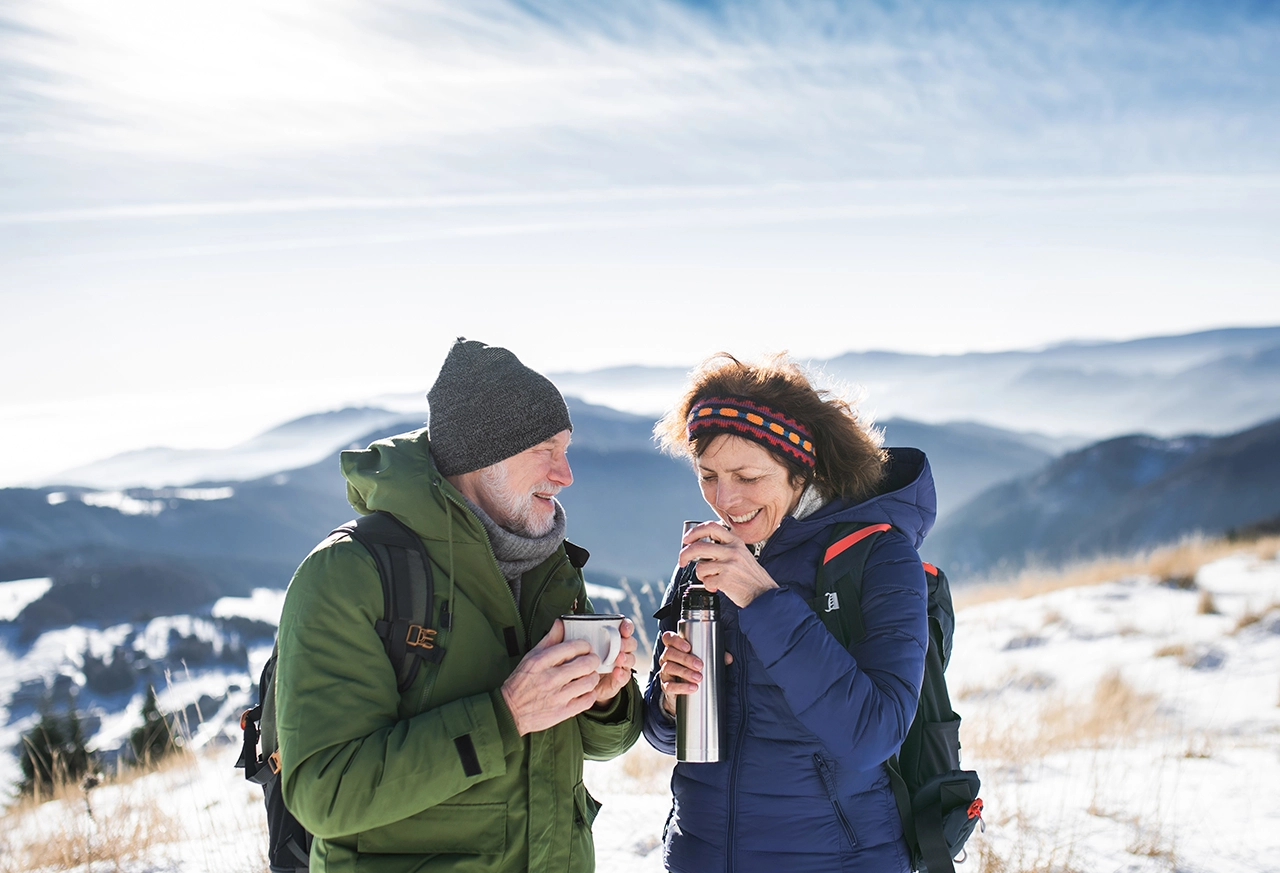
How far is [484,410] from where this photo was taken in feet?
9.36

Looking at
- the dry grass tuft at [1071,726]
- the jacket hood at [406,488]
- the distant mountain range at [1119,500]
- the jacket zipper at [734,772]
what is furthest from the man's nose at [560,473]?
the distant mountain range at [1119,500]

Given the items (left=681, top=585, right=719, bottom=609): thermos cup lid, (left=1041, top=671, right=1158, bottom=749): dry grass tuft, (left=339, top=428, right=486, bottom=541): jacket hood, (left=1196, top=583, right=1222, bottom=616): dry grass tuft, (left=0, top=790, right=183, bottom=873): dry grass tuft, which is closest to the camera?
(left=339, top=428, right=486, bottom=541): jacket hood

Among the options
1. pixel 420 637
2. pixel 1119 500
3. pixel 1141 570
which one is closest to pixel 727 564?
pixel 420 637

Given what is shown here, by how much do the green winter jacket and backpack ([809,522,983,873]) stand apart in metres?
0.95

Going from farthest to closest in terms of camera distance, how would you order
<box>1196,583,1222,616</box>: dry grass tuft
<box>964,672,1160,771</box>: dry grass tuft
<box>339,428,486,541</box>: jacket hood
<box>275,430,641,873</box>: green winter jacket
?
<box>1196,583,1222,616</box>: dry grass tuft → <box>964,672,1160,771</box>: dry grass tuft → <box>339,428,486,541</box>: jacket hood → <box>275,430,641,873</box>: green winter jacket

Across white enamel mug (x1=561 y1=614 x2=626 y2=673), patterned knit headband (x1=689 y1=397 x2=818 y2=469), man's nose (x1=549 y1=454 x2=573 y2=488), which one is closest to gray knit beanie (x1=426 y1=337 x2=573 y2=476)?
man's nose (x1=549 y1=454 x2=573 y2=488)

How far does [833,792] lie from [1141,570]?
14968 millimetres

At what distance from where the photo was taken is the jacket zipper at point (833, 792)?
254 cm

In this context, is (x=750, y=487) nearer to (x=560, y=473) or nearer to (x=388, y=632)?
(x=560, y=473)

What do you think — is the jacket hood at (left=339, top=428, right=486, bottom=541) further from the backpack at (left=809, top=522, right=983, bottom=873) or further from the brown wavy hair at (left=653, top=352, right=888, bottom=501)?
the backpack at (left=809, top=522, right=983, bottom=873)

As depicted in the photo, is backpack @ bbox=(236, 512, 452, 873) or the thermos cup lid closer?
backpack @ bbox=(236, 512, 452, 873)

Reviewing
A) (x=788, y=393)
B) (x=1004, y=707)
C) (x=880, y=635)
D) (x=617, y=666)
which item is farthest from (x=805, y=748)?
(x=1004, y=707)

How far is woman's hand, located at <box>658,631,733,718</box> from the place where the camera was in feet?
8.52

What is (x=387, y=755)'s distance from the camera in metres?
2.22
